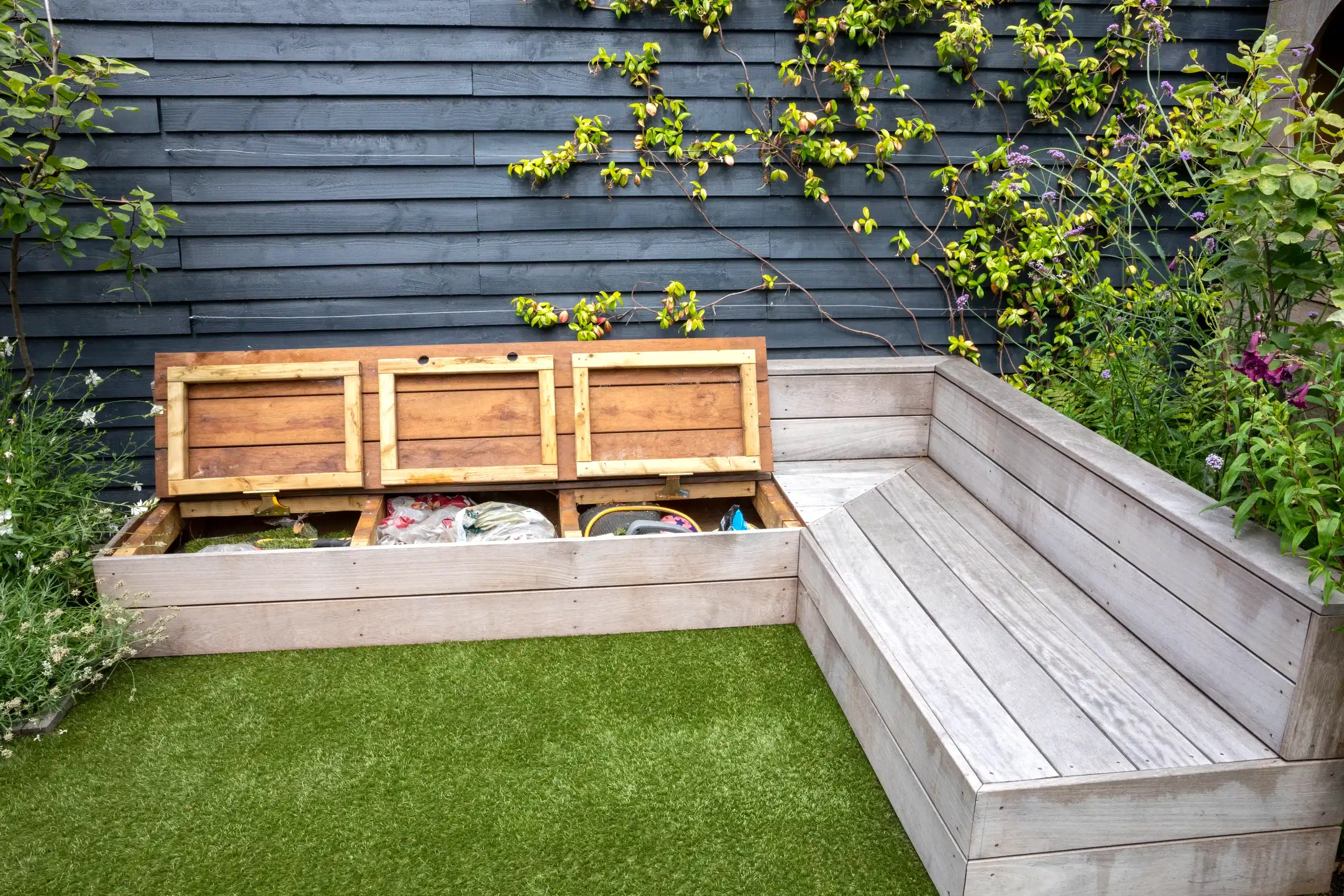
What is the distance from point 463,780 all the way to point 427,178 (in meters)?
2.20

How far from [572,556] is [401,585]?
52 cm

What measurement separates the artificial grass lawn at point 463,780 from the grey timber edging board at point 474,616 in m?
0.05

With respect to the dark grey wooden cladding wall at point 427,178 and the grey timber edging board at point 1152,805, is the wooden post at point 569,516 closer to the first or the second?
the dark grey wooden cladding wall at point 427,178

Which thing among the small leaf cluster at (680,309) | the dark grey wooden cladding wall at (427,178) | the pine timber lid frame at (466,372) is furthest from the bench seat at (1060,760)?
the dark grey wooden cladding wall at (427,178)

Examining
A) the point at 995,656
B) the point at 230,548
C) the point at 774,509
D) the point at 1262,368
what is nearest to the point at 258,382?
the point at 230,548

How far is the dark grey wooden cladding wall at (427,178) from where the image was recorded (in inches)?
135

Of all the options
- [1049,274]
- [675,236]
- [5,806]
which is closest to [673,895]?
[5,806]

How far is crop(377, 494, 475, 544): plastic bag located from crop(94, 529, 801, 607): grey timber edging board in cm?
26

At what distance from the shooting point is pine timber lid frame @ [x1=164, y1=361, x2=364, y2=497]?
3250 millimetres

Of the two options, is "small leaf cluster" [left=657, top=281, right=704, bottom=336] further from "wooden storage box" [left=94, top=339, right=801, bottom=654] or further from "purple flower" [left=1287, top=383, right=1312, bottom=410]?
"purple flower" [left=1287, top=383, right=1312, bottom=410]

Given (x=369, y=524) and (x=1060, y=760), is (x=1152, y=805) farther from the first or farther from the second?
(x=369, y=524)

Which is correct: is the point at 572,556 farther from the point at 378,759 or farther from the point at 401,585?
the point at 378,759

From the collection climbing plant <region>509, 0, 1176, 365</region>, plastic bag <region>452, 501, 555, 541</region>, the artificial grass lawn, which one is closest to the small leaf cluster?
climbing plant <region>509, 0, 1176, 365</region>

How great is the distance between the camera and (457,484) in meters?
3.38
